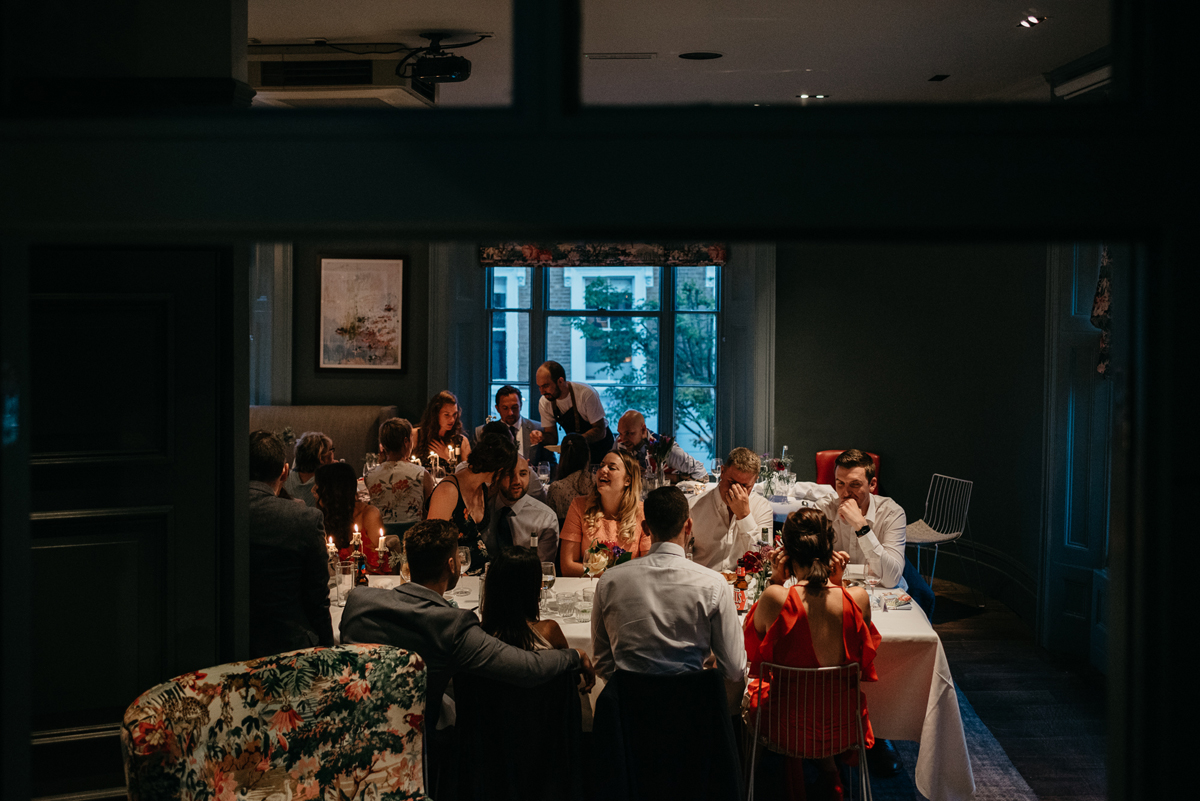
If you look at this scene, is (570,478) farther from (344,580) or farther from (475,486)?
(344,580)

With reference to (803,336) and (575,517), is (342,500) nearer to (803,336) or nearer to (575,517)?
(575,517)

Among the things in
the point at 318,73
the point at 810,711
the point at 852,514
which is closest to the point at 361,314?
the point at 318,73

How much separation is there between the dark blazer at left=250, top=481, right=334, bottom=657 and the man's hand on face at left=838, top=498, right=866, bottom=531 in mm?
2189

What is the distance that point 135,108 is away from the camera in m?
0.89

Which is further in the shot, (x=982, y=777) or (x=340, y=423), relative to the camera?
(x=340, y=423)

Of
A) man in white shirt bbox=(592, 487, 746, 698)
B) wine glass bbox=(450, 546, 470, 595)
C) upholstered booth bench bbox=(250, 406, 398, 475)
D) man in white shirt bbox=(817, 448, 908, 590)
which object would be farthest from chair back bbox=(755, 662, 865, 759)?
upholstered booth bench bbox=(250, 406, 398, 475)

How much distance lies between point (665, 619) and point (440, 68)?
11.4ft

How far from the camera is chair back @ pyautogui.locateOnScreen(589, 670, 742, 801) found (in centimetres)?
268

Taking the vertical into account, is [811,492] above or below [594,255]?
below

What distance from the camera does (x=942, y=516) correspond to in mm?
6621

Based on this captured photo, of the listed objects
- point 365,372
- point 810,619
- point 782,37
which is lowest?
point 810,619

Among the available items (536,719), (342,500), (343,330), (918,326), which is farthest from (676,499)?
(343,330)

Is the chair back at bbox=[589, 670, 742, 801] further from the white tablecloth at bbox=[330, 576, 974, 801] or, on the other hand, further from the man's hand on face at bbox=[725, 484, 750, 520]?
the man's hand on face at bbox=[725, 484, 750, 520]

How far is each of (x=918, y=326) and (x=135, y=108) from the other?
708 cm
